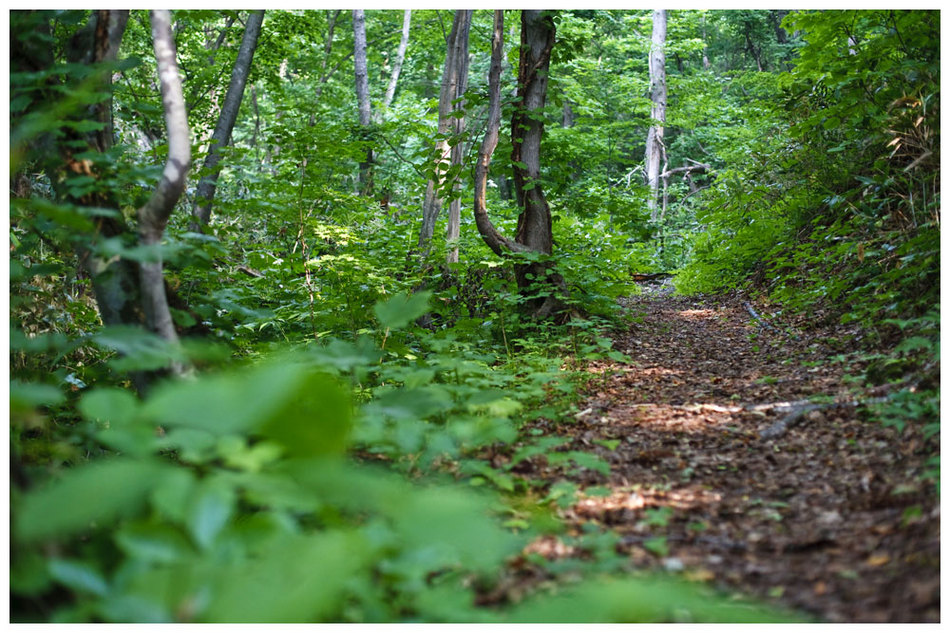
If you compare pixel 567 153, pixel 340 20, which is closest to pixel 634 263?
pixel 567 153

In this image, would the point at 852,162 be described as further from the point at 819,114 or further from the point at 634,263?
the point at 634,263

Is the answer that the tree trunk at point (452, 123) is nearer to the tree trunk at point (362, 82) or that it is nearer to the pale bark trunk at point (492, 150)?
the pale bark trunk at point (492, 150)

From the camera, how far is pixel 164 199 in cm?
222

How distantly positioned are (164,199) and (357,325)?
289 cm

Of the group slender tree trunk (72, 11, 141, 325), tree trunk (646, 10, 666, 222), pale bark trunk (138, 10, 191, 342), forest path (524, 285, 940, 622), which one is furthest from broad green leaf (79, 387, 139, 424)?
tree trunk (646, 10, 666, 222)

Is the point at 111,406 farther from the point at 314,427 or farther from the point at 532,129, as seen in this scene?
the point at 532,129

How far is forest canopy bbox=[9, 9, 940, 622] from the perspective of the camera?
120 cm

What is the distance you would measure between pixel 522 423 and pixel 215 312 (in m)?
1.56

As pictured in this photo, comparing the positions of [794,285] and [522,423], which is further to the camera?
[794,285]

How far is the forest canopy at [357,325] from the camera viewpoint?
3.94 feet

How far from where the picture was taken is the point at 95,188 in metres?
2.24

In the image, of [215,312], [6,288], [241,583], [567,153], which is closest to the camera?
[241,583]

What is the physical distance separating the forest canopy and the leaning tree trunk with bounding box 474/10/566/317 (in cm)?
3

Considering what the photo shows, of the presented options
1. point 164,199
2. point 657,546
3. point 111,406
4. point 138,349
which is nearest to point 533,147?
point 164,199
